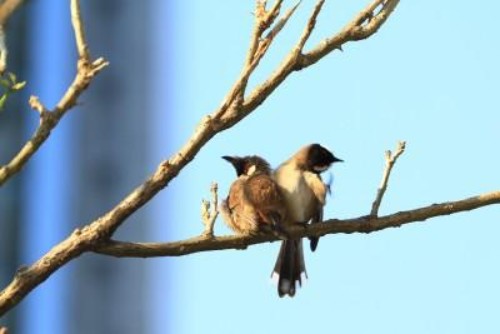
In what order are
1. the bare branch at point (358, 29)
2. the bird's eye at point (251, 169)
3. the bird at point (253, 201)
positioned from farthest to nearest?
1. the bird's eye at point (251, 169)
2. the bird at point (253, 201)
3. the bare branch at point (358, 29)

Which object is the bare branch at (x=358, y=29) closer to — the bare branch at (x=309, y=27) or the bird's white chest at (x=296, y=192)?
the bare branch at (x=309, y=27)

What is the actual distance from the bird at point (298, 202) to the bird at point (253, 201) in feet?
0.19

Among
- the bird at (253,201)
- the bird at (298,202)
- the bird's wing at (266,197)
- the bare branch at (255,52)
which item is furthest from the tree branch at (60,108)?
the bird at (298,202)

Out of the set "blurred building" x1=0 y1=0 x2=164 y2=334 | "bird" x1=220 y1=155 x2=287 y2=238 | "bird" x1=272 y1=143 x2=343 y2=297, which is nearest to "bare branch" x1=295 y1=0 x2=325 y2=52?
"bird" x1=220 y1=155 x2=287 y2=238

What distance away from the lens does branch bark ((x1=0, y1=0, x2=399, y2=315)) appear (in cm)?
384

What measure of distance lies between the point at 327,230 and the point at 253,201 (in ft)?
3.36

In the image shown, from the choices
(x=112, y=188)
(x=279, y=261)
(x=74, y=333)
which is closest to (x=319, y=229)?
(x=279, y=261)

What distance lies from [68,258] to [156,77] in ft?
175

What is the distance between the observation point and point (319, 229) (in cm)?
496

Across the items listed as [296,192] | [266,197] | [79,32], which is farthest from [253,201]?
[79,32]

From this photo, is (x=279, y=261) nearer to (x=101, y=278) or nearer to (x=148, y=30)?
(x=101, y=278)

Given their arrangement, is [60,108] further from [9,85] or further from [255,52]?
[255,52]

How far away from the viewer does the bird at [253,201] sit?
566 centimetres

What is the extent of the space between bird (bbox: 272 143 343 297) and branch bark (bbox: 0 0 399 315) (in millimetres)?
1606
